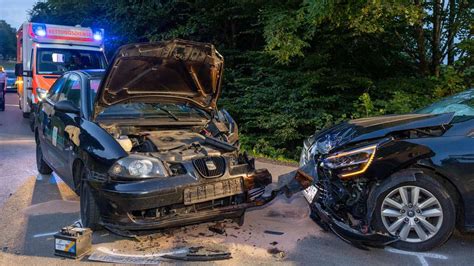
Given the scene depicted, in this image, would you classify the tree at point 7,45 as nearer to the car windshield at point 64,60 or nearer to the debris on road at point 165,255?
the car windshield at point 64,60

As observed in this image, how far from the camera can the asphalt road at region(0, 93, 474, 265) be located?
4.16m

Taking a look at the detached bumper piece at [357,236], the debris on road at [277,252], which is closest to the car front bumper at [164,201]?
the debris on road at [277,252]

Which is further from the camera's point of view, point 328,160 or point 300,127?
point 300,127

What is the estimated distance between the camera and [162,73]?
5461mm

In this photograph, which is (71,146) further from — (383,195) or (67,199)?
(383,195)

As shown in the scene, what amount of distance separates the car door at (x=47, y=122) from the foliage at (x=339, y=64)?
4.33m

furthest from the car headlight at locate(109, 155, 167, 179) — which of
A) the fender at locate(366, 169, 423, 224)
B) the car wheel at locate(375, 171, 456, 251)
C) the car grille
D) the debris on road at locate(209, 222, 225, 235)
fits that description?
the car wheel at locate(375, 171, 456, 251)

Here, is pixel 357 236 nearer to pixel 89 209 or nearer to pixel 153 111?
pixel 89 209

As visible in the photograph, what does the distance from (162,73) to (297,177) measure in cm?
196

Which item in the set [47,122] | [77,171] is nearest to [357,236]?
[77,171]

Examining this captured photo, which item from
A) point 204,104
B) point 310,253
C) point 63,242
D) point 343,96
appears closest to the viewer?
point 63,242

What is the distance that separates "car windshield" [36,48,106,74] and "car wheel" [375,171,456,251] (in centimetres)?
997

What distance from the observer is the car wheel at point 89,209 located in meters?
4.48

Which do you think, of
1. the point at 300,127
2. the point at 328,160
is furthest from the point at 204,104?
the point at 300,127
